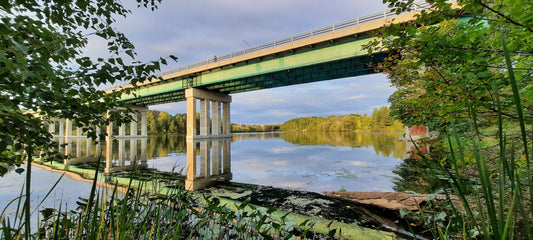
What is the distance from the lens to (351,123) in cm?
10612

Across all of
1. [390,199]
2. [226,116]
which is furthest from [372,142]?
[226,116]

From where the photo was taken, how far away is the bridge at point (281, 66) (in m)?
19.0

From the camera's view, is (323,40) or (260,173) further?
(323,40)

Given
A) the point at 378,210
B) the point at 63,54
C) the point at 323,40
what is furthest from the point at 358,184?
the point at 323,40

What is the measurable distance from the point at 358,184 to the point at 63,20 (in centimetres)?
823

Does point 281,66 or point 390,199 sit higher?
point 281,66

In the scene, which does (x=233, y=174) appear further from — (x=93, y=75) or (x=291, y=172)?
(x=93, y=75)

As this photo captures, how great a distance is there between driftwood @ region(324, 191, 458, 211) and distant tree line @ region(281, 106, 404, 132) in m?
60.8

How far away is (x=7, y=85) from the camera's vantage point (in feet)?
5.48

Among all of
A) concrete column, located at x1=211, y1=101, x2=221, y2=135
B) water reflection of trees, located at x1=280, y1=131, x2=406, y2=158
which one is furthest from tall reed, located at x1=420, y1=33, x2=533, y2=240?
concrete column, located at x1=211, y1=101, x2=221, y2=135

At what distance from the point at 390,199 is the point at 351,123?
10792 centimetres

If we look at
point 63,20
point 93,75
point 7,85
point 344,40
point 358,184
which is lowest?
point 358,184

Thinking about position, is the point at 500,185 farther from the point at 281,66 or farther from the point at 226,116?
the point at 226,116

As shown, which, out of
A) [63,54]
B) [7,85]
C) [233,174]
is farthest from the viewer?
[233,174]
